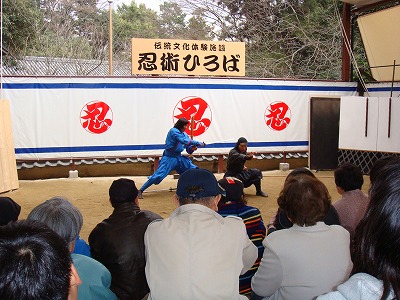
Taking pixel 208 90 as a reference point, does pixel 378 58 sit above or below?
above

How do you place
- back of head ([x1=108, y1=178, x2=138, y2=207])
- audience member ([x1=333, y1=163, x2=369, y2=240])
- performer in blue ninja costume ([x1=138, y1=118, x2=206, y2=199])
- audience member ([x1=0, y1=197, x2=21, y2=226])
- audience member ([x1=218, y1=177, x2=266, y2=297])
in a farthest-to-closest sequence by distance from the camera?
1. performer in blue ninja costume ([x1=138, y1=118, x2=206, y2=199])
2. audience member ([x1=333, y1=163, x2=369, y2=240])
3. back of head ([x1=108, y1=178, x2=138, y2=207])
4. audience member ([x1=218, y1=177, x2=266, y2=297])
5. audience member ([x1=0, y1=197, x2=21, y2=226])

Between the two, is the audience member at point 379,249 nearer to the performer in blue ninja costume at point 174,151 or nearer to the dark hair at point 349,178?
the dark hair at point 349,178

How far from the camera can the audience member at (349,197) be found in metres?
3.16

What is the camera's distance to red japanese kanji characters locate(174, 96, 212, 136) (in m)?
8.99

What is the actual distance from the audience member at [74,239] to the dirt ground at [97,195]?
9.48ft

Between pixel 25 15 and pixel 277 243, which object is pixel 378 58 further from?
pixel 25 15

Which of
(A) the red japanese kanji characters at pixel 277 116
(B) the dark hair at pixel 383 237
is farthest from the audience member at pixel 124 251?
(A) the red japanese kanji characters at pixel 277 116

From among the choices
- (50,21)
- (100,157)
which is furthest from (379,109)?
(50,21)

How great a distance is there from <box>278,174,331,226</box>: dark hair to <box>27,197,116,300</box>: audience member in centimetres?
96

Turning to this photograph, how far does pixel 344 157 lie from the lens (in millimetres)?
10023

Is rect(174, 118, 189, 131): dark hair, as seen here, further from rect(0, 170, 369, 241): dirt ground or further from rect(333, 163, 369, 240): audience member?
rect(333, 163, 369, 240): audience member

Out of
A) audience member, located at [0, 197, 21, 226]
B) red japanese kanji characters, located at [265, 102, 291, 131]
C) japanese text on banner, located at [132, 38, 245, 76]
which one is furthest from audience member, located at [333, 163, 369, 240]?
red japanese kanji characters, located at [265, 102, 291, 131]

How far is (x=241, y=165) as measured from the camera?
6.92 meters

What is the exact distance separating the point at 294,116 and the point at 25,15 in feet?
29.9
